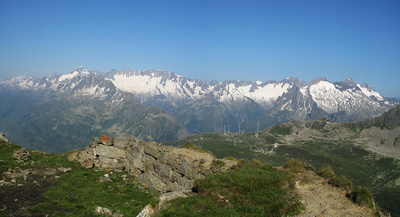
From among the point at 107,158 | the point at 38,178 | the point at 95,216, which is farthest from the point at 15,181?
the point at 107,158

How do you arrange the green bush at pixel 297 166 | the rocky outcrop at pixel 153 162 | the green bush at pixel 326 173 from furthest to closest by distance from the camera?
the rocky outcrop at pixel 153 162, the green bush at pixel 297 166, the green bush at pixel 326 173

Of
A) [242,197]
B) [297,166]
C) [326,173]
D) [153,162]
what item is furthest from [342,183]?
[153,162]

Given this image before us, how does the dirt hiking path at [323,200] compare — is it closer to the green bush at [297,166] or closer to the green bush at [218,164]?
the green bush at [297,166]

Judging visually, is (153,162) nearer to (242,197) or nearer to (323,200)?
(242,197)

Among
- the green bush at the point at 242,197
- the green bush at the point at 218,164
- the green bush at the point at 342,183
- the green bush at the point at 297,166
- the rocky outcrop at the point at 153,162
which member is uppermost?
the green bush at the point at 342,183

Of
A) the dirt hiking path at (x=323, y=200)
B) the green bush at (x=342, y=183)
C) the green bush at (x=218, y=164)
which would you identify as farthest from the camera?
the green bush at (x=218, y=164)

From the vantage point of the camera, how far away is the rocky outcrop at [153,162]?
32.3 meters

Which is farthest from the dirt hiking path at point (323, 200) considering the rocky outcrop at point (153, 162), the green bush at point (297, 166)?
A: the rocky outcrop at point (153, 162)

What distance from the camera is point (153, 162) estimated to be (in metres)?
37.8

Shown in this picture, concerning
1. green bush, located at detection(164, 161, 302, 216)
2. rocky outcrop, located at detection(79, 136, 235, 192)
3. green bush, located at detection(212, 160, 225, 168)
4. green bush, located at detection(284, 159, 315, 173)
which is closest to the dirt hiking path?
green bush, located at detection(164, 161, 302, 216)

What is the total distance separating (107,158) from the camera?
41.6 meters

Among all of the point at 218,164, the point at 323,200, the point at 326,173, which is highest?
the point at 326,173

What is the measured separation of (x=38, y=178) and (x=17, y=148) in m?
11.6

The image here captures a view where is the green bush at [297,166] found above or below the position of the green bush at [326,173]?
below
